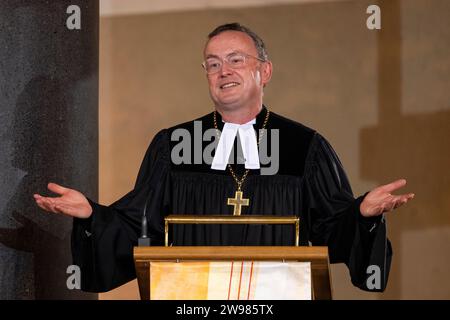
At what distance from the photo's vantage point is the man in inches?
212

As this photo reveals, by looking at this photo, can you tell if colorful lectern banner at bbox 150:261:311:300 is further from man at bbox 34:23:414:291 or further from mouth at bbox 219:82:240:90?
mouth at bbox 219:82:240:90

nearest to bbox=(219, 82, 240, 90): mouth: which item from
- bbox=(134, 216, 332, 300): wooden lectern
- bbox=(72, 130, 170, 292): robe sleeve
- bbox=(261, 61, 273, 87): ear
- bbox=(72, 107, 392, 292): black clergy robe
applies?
bbox=(261, 61, 273, 87): ear

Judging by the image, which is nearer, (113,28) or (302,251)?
(302,251)

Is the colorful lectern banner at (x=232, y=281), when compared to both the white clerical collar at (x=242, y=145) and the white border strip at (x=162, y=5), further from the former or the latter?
the white border strip at (x=162, y=5)

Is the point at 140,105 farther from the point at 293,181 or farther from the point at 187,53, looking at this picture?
the point at 293,181

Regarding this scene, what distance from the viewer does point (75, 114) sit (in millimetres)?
6621

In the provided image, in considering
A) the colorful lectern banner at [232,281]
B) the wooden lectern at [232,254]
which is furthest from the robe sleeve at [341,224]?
the colorful lectern banner at [232,281]

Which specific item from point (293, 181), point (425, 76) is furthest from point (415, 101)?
point (293, 181)

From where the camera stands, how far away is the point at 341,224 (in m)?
5.36

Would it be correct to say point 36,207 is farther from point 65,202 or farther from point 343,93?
point 343,93

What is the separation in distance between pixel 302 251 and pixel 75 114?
2.70 m

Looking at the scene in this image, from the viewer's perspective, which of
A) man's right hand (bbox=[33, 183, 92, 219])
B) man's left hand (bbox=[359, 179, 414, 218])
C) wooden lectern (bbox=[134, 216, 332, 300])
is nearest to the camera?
wooden lectern (bbox=[134, 216, 332, 300])

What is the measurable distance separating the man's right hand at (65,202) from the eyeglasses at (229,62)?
116cm

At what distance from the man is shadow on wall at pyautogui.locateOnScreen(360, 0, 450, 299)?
1.76m
